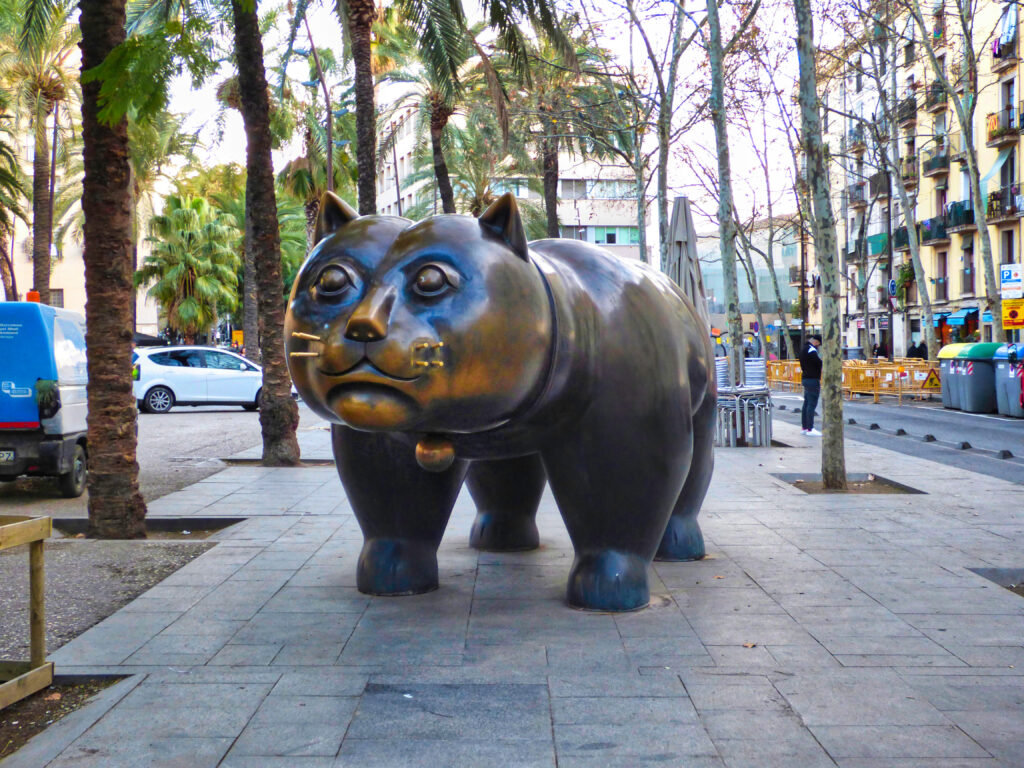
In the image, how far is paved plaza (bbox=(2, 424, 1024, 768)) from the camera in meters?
3.44

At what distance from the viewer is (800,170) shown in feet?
111

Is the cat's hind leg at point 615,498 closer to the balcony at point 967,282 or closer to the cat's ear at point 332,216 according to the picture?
the cat's ear at point 332,216

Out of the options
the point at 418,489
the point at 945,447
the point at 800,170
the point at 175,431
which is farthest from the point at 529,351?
the point at 800,170

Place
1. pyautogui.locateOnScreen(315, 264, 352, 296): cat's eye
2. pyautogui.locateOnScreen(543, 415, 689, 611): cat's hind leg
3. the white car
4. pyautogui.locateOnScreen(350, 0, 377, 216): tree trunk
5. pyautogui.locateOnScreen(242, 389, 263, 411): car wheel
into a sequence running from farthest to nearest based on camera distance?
pyautogui.locateOnScreen(242, 389, 263, 411): car wheel < the white car < pyautogui.locateOnScreen(350, 0, 377, 216): tree trunk < pyautogui.locateOnScreen(543, 415, 689, 611): cat's hind leg < pyautogui.locateOnScreen(315, 264, 352, 296): cat's eye

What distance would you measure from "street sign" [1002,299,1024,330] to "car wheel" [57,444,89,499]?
59.8 feet

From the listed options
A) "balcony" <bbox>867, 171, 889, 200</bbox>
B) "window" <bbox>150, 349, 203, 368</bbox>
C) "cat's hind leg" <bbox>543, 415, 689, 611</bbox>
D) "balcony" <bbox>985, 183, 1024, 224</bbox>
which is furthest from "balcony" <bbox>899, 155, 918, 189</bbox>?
"cat's hind leg" <bbox>543, 415, 689, 611</bbox>

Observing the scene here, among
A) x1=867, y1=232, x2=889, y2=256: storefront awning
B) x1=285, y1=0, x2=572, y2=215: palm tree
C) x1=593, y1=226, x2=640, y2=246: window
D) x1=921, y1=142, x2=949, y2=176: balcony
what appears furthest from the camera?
x1=593, y1=226, x2=640, y2=246: window

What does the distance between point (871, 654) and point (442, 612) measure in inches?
79.5

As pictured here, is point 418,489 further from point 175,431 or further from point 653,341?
point 175,431

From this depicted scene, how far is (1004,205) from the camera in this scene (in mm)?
38844

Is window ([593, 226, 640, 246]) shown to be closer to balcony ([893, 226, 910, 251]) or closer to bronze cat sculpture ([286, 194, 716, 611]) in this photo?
balcony ([893, 226, 910, 251])

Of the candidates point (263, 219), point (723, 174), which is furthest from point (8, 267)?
point (723, 174)

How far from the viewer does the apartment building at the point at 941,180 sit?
37062 millimetres

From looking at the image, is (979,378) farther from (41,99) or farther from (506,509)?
(41,99)
